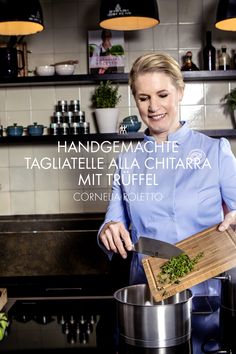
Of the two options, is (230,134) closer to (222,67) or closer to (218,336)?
(222,67)

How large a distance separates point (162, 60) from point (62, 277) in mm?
1548

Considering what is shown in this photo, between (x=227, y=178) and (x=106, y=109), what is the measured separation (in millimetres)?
1528

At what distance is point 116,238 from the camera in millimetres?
1329

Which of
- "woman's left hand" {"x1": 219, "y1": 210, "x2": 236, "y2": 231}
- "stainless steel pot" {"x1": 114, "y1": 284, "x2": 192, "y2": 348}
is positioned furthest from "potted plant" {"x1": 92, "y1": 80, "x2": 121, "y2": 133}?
"stainless steel pot" {"x1": 114, "y1": 284, "x2": 192, "y2": 348}

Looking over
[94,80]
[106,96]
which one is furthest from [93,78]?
[106,96]

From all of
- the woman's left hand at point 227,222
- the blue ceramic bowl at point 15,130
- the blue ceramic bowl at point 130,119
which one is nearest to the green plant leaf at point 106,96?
the blue ceramic bowl at point 130,119

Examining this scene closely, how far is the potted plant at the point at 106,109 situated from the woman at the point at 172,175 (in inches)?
54.6

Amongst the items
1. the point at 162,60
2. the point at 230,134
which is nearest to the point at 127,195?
the point at 162,60

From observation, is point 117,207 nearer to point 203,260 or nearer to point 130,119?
point 203,260

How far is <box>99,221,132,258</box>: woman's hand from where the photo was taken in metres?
1.32

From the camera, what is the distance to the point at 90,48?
9.87 ft

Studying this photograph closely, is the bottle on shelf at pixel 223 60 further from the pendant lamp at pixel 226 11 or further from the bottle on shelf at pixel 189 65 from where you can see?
the pendant lamp at pixel 226 11

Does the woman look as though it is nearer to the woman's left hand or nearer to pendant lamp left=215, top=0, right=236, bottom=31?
the woman's left hand

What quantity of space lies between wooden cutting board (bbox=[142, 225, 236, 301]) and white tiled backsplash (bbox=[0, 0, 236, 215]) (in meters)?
1.88
